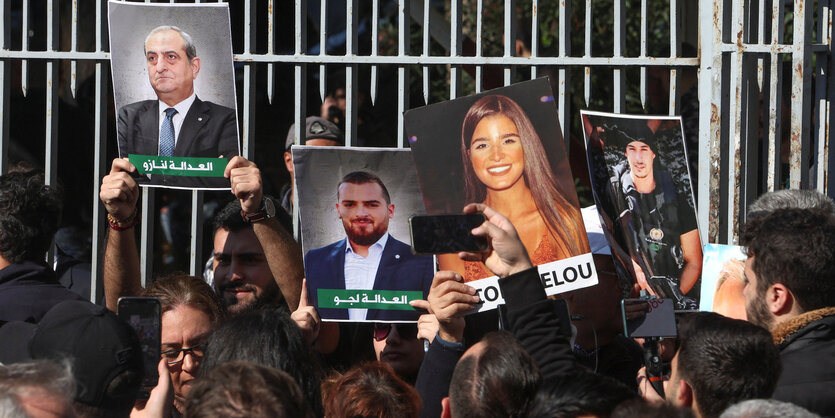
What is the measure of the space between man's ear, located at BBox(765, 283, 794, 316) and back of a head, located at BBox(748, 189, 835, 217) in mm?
614

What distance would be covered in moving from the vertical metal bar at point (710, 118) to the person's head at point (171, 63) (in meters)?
2.08

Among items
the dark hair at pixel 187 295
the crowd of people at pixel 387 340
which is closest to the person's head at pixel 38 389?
the crowd of people at pixel 387 340

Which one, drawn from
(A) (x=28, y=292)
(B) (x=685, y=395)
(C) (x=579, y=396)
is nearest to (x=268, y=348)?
(C) (x=579, y=396)

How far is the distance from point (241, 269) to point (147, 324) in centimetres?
133

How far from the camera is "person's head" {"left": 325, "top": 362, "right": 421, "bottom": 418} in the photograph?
284 centimetres

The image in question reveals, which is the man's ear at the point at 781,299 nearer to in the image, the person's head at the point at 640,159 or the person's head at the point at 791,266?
the person's head at the point at 791,266

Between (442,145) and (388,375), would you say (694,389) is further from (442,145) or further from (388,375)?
(442,145)

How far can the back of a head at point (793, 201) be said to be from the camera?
12.0 ft

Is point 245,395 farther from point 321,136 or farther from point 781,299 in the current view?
point 321,136

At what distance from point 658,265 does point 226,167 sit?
1741mm

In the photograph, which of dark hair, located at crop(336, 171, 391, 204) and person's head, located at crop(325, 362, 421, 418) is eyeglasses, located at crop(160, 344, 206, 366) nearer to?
person's head, located at crop(325, 362, 421, 418)

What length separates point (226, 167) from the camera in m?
3.67

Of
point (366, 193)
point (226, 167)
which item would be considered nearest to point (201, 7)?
point (226, 167)

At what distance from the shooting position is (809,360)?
9.23 ft
